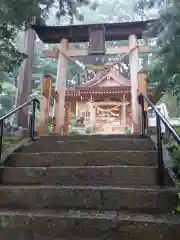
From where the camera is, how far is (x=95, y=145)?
363 cm

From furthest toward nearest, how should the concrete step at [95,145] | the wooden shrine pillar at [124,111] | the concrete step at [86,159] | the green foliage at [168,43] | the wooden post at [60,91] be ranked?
the wooden shrine pillar at [124,111] < the wooden post at [60,91] < the concrete step at [95,145] < the concrete step at [86,159] < the green foliage at [168,43]

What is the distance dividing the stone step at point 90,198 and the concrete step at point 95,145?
3.65 feet

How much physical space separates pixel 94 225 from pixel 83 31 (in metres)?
6.10

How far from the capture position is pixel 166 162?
111 inches

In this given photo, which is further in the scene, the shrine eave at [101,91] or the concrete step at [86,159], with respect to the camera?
the shrine eave at [101,91]

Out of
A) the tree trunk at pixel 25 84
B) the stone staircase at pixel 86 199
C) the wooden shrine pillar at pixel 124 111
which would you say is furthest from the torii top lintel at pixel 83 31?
the wooden shrine pillar at pixel 124 111

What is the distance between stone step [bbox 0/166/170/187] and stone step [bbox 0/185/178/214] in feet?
0.79

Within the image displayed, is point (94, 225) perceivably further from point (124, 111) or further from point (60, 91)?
point (124, 111)

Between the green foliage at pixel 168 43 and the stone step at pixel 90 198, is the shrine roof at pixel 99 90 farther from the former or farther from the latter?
the stone step at pixel 90 198

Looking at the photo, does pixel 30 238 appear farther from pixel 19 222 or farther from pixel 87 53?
pixel 87 53

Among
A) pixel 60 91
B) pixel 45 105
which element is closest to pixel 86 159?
pixel 45 105

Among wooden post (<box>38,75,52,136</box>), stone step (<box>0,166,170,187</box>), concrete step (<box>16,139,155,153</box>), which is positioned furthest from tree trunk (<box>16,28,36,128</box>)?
stone step (<box>0,166,170,187</box>)

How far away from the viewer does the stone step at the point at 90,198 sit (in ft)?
7.51

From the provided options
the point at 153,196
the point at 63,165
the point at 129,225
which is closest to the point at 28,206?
the point at 63,165
